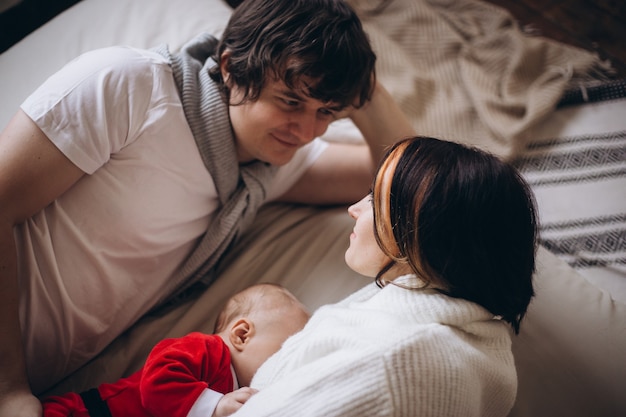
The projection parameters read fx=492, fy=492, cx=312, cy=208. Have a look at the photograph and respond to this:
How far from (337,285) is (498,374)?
44 cm

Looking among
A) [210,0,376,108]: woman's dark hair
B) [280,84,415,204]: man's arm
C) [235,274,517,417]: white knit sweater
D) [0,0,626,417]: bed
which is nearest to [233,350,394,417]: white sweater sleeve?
[235,274,517,417]: white knit sweater

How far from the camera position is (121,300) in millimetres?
976

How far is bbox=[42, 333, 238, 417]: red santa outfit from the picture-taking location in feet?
2.51

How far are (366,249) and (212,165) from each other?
392mm

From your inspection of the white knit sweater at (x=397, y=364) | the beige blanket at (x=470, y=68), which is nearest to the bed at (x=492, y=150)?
the beige blanket at (x=470, y=68)

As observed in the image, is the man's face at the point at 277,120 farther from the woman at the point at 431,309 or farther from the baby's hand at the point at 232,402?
the baby's hand at the point at 232,402

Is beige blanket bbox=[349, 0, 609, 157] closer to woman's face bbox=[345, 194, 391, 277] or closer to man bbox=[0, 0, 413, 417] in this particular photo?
man bbox=[0, 0, 413, 417]

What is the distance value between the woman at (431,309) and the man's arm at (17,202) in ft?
1.27

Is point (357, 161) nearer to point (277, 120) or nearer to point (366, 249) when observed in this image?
point (277, 120)

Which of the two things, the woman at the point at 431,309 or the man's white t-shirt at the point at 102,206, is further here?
the man's white t-shirt at the point at 102,206

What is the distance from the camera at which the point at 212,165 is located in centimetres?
100

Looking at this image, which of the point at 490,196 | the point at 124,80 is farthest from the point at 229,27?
the point at 490,196

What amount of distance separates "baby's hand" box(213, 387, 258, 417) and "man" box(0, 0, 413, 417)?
0.94 ft

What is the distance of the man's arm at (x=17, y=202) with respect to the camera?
2.53 ft
